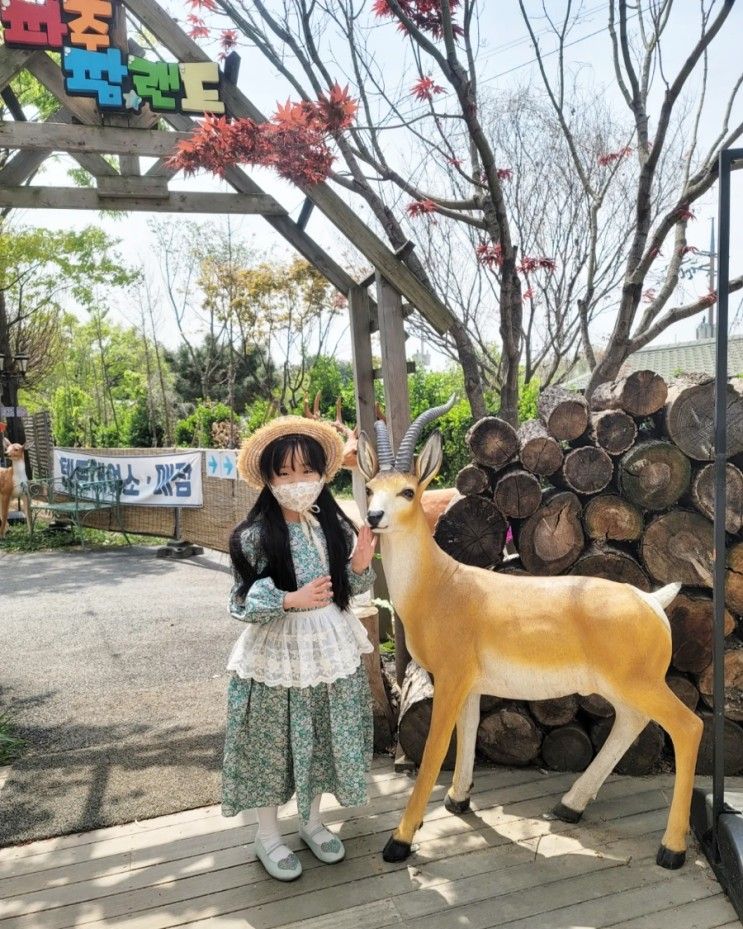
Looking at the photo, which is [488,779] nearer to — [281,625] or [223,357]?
[281,625]

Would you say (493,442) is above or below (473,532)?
above

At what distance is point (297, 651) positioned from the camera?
258 cm

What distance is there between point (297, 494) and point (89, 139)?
1.99 m

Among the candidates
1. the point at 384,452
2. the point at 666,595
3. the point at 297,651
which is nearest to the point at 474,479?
the point at 384,452

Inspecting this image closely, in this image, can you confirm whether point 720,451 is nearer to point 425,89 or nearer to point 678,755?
point 678,755

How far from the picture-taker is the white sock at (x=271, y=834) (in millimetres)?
2676

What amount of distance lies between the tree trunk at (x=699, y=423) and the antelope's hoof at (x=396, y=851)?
6.43ft

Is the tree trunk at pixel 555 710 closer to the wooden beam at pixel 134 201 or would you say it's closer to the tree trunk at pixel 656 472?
the tree trunk at pixel 656 472

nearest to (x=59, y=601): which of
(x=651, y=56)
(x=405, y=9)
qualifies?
(x=405, y=9)

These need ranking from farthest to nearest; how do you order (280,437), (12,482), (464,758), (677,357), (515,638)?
1. (677,357)
2. (12,482)
3. (464,758)
4. (515,638)
5. (280,437)

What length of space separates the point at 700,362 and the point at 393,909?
22584 mm

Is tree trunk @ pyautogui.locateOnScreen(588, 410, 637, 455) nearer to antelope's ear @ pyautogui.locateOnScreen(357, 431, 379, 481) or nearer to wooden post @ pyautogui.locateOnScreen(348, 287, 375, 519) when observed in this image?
antelope's ear @ pyautogui.locateOnScreen(357, 431, 379, 481)

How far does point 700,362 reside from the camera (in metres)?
22.2

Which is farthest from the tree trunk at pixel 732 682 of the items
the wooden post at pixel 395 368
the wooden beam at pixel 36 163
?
the wooden beam at pixel 36 163
